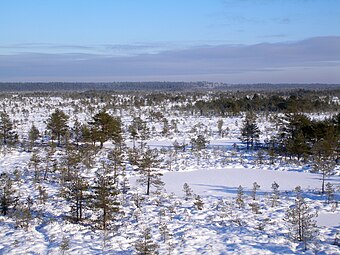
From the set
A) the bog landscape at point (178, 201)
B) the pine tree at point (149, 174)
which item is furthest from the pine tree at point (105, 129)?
the pine tree at point (149, 174)

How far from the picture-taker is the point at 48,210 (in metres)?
20.1

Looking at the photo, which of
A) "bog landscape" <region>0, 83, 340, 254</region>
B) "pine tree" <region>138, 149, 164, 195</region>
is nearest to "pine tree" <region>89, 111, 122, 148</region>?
"bog landscape" <region>0, 83, 340, 254</region>

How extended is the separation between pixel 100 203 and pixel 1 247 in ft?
14.7

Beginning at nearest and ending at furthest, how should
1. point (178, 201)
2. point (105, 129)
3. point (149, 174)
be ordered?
point (178, 201) → point (149, 174) → point (105, 129)

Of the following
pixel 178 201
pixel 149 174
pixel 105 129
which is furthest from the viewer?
pixel 105 129

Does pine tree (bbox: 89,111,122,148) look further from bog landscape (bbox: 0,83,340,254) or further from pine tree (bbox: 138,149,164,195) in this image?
pine tree (bbox: 138,149,164,195)

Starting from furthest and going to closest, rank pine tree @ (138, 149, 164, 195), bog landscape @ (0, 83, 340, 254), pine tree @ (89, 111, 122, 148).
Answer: pine tree @ (89, 111, 122, 148)
pine tree @ (138, 149, 164, 195)
bog landscape @ (0, 83, 340, 254)

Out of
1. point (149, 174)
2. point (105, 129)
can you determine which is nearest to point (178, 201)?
point (149, 174)

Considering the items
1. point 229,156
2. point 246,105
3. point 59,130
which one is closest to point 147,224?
point 229,156

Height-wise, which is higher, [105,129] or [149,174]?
[105,129]

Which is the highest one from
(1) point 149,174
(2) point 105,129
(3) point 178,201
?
(2) point 105,129

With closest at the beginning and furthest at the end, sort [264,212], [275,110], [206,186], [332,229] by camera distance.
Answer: [332,229], [264,212], [206,186], [275,110]

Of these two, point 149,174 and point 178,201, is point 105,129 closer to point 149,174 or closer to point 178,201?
point 149,174

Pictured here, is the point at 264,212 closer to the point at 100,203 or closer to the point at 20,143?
the point at 100,203
